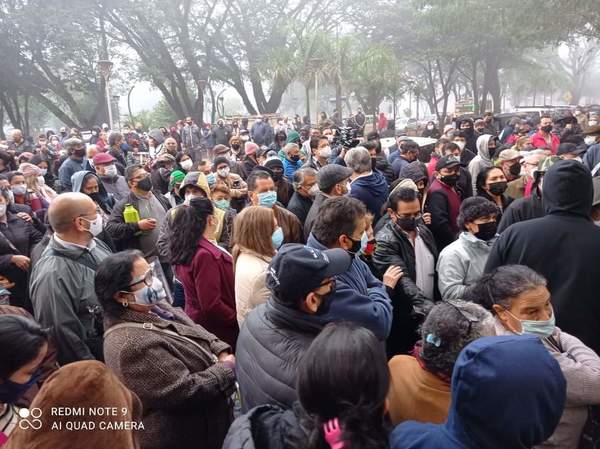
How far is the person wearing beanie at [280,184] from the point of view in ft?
20.0

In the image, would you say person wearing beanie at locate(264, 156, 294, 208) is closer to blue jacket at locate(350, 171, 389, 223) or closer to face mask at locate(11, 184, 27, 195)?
blue jacket at locate(350, 171, 389, 223)

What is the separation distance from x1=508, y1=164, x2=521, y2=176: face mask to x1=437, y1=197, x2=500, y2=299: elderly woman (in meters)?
2.64

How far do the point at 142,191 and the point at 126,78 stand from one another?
29.0 metres

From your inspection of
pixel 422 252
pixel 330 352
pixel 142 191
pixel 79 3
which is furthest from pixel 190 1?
pixel 330 352

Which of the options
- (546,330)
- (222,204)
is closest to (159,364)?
(546,330)

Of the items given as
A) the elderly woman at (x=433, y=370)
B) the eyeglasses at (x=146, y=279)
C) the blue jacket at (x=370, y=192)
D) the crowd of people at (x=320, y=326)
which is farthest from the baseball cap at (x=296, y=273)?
the blue jacket at (x=370, y=192)

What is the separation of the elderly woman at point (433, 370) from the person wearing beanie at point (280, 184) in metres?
4.18

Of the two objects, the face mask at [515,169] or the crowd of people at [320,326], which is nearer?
the crowd of people at [320,326]

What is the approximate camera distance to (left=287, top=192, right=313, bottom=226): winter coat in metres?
5.13

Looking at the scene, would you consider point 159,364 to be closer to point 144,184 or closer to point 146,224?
point 146,224

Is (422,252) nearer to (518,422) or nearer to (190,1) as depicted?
(518,422)

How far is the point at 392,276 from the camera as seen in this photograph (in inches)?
126

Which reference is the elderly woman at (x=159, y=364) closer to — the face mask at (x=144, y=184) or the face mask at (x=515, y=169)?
the face mask at (x=144, y=184)

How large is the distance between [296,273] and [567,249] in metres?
1.74
